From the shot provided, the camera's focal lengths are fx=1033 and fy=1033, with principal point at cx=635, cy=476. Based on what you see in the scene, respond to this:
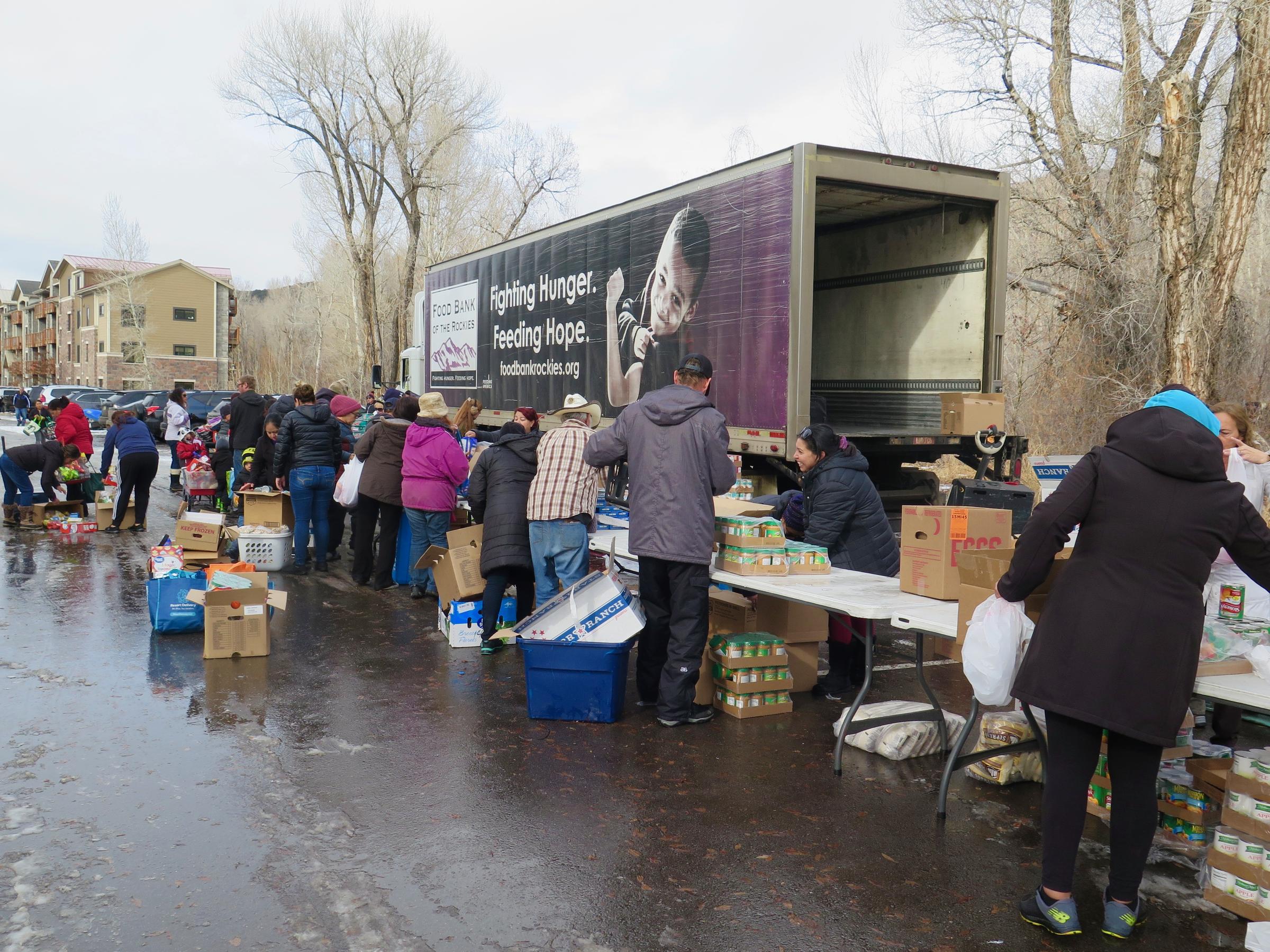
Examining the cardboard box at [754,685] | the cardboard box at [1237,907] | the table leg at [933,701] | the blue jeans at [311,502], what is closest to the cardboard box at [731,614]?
the cardboard box at [754,685]

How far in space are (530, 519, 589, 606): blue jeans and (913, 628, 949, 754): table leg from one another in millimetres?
2433

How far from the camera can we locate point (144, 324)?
218ft

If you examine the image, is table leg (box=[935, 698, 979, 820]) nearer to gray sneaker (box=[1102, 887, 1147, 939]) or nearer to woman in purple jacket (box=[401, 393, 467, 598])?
gray sneaker (box=[1102, 887, 1147, 939])

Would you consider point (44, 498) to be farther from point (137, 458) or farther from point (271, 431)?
point (271, 431)

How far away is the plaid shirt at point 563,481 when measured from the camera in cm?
689

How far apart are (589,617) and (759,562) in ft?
3.28

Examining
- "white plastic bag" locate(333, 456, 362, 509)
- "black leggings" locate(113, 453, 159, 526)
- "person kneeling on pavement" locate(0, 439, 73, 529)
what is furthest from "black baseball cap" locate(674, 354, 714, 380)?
"person kneeling on pavement" locate(0, 439, 73, 529)

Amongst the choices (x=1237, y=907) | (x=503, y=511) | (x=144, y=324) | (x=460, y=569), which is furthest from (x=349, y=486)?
(x=144, y=324)

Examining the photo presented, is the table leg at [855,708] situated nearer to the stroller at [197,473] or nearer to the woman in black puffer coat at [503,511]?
the woman in black puffer coat at [503,511]

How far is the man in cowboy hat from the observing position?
272 inches

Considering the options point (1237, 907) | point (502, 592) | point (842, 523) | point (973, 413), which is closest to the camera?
point (1237, 907)

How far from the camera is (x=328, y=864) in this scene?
4.06m

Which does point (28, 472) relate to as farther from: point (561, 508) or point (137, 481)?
point (561, 508)

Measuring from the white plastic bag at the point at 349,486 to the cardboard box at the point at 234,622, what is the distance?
2.54 meters
